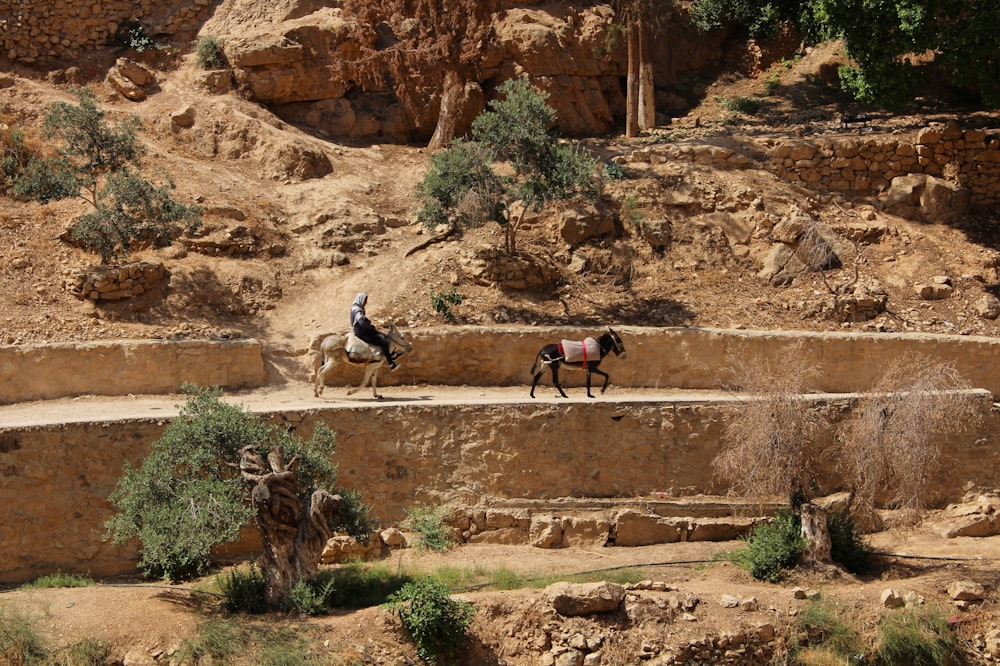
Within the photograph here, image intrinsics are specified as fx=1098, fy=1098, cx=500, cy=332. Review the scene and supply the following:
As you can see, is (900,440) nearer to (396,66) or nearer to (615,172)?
(615,172)

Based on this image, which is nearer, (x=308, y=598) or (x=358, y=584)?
(x=308, y=598)

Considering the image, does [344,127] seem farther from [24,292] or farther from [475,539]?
[475,539]

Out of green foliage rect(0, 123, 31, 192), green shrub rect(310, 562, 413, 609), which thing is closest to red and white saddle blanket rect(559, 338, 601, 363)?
green shrub rect(310, 562, 413, 609)

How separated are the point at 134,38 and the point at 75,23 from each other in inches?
57.6

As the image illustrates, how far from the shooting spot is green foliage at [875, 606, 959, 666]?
14.8 meters

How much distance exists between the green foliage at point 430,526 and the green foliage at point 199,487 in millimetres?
1639

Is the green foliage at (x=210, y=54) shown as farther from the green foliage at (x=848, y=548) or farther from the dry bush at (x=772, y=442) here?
the green foliage at (x=848, y=548)

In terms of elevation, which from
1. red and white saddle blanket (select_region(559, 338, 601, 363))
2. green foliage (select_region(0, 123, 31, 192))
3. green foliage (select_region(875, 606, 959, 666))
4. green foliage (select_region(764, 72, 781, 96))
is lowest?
green foliage (select_region(875, 606, 959, 666))

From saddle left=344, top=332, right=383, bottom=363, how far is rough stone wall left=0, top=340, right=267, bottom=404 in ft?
6.77

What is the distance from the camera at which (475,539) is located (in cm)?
1725

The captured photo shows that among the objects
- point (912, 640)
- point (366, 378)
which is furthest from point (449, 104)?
point (912, 640)

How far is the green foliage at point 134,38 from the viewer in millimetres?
28281

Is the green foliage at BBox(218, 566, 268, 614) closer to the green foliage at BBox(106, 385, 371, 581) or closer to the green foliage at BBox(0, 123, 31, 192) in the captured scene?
the green foliage at BBox(106, 385, 371, 581)

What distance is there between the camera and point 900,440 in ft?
56.0
